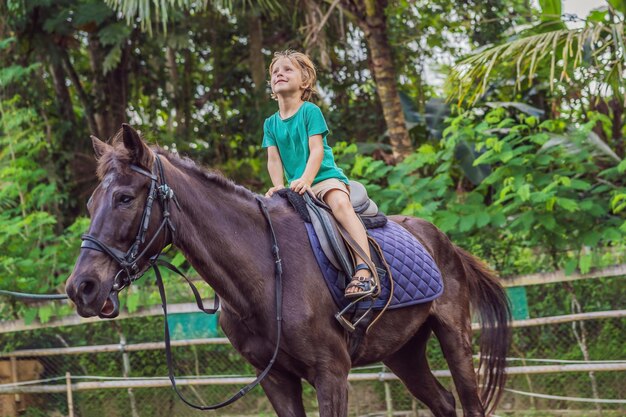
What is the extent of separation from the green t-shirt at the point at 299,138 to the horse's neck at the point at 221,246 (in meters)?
0.53

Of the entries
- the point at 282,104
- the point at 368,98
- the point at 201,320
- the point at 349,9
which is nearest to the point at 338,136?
the point at 368,98

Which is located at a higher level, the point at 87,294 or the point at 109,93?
the point at 109,93

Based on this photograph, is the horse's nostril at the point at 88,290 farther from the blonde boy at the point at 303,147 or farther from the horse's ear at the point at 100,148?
the blonde boy at the point at 303,147

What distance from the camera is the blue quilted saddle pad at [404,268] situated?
402 cm

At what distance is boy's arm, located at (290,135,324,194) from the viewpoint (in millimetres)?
3830

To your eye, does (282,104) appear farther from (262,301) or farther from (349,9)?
(349,9)

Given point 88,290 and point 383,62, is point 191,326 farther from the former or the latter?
point 88,290

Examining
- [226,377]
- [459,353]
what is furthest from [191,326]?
[459,353]

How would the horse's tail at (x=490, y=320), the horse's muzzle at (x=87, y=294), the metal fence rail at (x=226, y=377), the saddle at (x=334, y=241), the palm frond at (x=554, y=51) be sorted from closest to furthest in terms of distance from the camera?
1. the horse's muzzle at (x=87, y=294)
2. the saddle at (x=334, y=241)
3. the horse's tail at (x=490, y=320)
4. the palm frond at (x=554, y=51)
5. the metal fence rail at (x=226, y=377)

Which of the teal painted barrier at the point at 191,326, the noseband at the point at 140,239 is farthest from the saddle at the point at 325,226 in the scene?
the teal painted barrier at the point at 191,326

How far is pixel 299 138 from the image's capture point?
13.0 ft

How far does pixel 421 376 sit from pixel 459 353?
0.85 feet

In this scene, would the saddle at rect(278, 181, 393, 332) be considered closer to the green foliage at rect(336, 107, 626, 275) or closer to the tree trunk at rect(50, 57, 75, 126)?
the green foliage at rect(336, 107, 626, 275)

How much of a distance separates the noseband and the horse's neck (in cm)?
9
